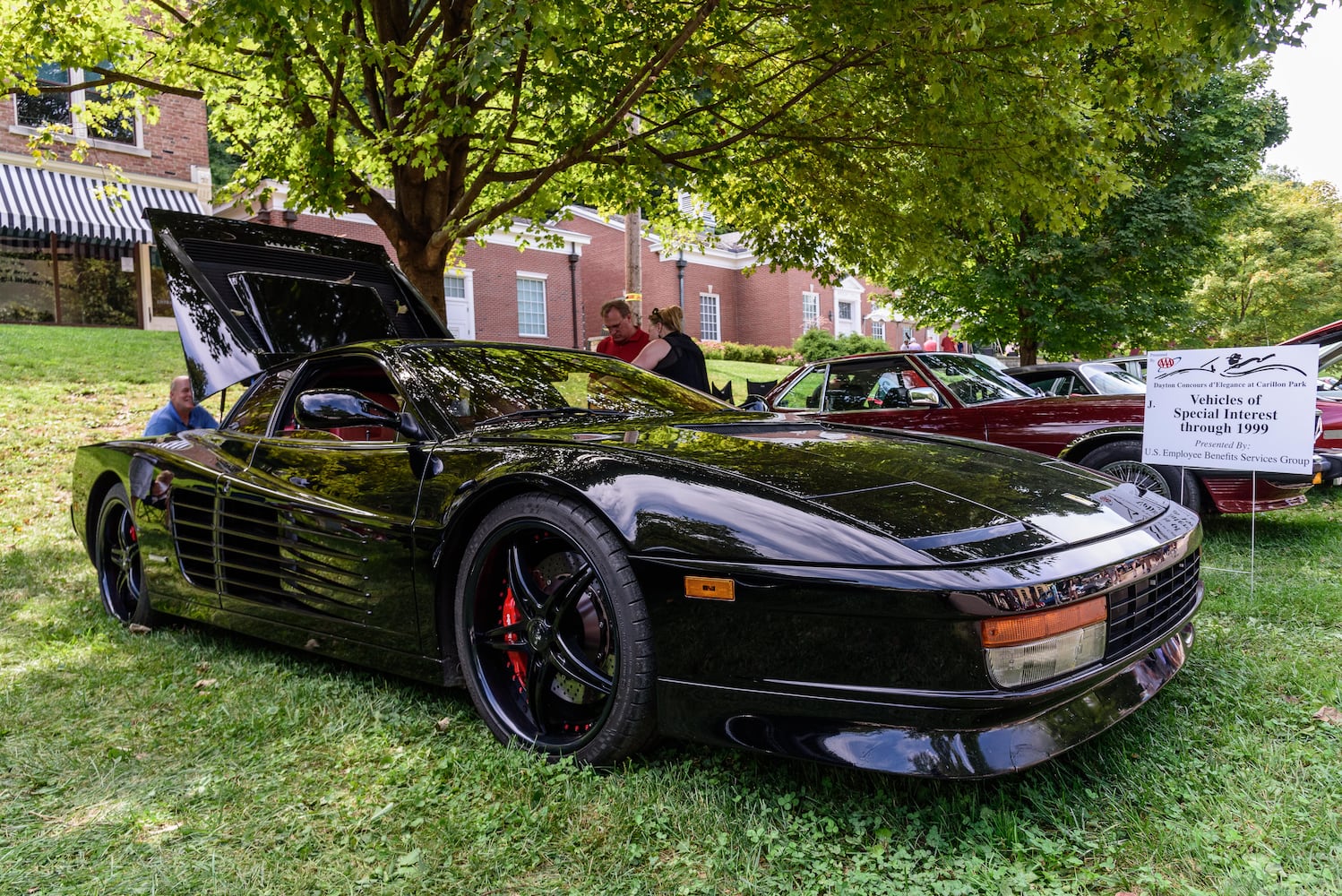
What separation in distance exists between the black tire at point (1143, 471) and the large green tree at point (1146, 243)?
5923 mm

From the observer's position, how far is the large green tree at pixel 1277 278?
25.8 metres

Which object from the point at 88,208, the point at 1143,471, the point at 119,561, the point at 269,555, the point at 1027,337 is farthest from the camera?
the point at 88,208

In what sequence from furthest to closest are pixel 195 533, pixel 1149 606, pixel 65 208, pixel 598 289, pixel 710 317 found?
pixel 710 317 → pixel 598 289 → pixel 65 208 → pixel 195 533 → pixel 1149 606

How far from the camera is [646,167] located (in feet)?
23.2

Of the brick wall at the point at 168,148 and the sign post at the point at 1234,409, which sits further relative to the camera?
the brick wall at the point at 168,148

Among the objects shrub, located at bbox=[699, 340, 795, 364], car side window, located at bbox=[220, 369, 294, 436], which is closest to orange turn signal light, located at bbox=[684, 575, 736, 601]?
car side window, located at bbox=[220, 369, 294, 436]

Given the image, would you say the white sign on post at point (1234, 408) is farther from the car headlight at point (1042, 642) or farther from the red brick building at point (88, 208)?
the red brick building at point (88, 208)

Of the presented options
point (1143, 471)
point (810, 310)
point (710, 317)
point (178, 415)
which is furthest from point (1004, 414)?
point (810, 310)

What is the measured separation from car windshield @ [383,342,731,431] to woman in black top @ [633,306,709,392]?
8.14 ft

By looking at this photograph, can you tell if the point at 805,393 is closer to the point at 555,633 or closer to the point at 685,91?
the point at 685,91

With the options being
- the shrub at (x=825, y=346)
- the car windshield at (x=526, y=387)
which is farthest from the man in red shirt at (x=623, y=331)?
the shrub at (x=825, y=346)

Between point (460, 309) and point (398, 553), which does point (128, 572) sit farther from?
point (460, 309)

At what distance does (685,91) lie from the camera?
7336 millimetres

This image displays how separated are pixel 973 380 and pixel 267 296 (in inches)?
207
